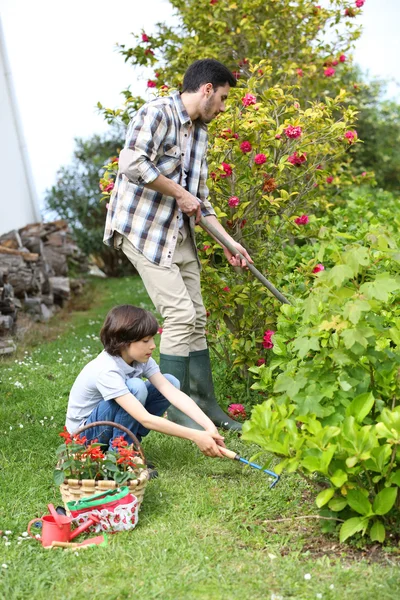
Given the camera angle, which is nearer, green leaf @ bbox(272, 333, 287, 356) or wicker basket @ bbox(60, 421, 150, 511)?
wicker basket @ bbox(60, 421, 150, 511)

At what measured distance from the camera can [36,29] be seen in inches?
472

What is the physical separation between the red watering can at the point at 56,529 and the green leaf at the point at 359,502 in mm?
917

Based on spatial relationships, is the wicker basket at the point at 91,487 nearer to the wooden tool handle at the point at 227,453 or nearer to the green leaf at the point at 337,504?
the wooden tool handle at the point at 227,453

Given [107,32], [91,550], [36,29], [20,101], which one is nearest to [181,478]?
[91,550]

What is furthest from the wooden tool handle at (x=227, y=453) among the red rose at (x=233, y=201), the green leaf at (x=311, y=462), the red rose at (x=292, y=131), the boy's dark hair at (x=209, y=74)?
the red rose at (x=292, y=131)

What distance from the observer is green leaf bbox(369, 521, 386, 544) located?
2468mm

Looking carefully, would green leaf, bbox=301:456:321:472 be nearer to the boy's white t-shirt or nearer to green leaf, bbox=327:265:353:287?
green leaf, bbox=327:265:353:287

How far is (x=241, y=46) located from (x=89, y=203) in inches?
234

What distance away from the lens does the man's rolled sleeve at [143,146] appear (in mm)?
3562

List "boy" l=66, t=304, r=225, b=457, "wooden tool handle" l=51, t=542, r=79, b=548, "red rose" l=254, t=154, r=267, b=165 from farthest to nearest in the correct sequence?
"red rose" l=254, t=154, r=267, b=165 < "boy" l=66, t=304, r=225, b=457 < "wooden tool handle" l=51, t=542, r=79, b=548

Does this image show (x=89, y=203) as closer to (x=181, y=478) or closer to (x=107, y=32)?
(x=107, y=32)

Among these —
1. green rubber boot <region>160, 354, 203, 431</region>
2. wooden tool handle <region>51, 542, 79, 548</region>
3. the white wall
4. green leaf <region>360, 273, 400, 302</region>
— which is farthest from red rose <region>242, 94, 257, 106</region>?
the white wall

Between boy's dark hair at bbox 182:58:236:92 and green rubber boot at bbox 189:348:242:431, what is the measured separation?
1.32 meters

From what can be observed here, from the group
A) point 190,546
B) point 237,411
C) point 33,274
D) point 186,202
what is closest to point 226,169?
point 186,202
